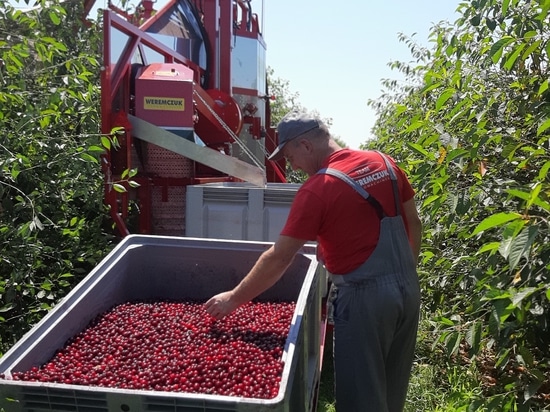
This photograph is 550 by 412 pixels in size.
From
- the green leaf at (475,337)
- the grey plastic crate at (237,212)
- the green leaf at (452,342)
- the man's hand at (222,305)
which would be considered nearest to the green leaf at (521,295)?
the green leaf at (475,337)

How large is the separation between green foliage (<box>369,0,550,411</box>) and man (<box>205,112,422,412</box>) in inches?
8.7

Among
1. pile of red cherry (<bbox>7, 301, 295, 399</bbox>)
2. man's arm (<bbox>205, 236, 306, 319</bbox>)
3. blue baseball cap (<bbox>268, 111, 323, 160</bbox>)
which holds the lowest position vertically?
pile of red cherry (<bbox>7, 301, 295, 399</bbox>)

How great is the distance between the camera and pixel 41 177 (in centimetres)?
374

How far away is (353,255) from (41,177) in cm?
231

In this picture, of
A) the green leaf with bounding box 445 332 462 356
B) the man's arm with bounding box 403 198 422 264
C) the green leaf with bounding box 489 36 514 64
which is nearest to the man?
the man's arm with bounding box 403 198 422 264

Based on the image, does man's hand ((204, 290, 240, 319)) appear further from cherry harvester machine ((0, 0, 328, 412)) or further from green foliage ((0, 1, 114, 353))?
green foliage ((0, 1, 114, 353))

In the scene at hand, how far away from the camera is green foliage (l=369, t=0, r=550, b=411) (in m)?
1.82

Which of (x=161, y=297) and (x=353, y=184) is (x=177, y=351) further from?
(x=353, y=184)

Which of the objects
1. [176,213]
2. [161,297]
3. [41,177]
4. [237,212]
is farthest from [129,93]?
[161,297]

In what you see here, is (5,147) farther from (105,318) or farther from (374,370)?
(374,370)

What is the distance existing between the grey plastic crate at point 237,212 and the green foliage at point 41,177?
27.1 inches

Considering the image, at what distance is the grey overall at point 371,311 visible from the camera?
2.47 meters

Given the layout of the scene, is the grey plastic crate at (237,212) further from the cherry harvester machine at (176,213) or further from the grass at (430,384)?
the grass at (430,384)

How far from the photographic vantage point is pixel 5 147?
3178 millimetres
